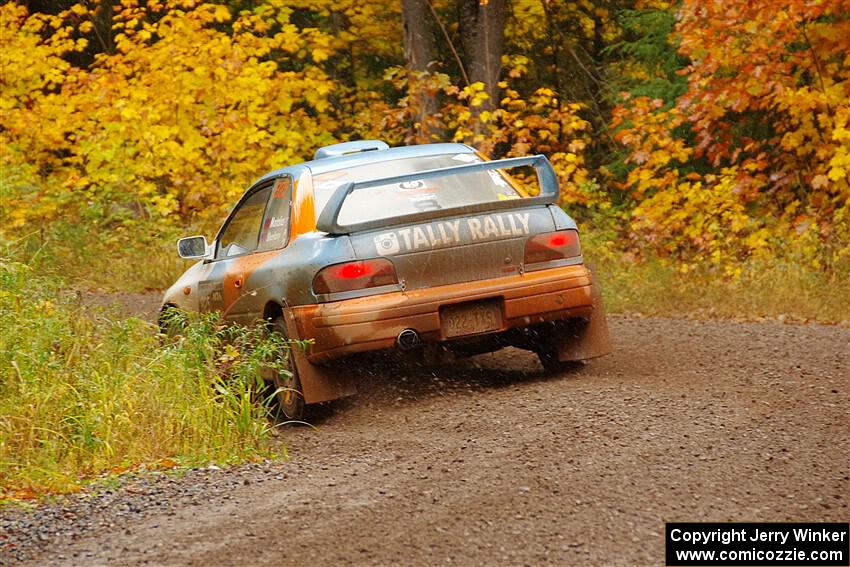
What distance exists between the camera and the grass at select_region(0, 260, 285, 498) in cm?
676

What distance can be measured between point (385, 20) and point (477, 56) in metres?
5.37

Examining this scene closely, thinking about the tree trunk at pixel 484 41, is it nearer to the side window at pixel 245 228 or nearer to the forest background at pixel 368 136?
the forest background at pixel 368 136

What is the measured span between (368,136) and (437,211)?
46.4ft

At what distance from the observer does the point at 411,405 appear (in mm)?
8383

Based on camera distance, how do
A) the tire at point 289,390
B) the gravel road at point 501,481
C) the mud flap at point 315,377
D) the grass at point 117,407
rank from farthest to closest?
the tire at point 289,390 → the mud flap at point 315,377 → the grass at point 117,407 → the gravel road at point 501,481

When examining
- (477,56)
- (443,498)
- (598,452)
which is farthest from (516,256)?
(477,56)

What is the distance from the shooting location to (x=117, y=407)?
7078 mm

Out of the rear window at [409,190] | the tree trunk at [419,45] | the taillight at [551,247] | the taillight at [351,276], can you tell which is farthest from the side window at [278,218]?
the tree trunk at [419,45]

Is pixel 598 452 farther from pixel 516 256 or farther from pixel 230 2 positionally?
pixel 230 2

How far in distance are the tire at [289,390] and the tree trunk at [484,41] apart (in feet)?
39.5

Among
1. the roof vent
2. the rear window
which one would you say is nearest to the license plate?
the rear window

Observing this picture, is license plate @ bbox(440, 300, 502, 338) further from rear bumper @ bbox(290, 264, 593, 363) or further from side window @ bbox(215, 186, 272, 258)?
side window @ bbox(215, 186, 272, 258)

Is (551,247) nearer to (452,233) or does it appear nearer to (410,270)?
(452,233)

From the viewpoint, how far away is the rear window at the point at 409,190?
8.41 m
